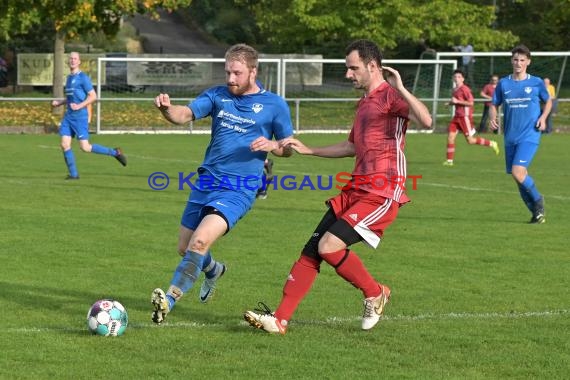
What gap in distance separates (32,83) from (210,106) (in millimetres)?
34495

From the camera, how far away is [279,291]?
397 inches

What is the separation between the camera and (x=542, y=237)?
13820 mm

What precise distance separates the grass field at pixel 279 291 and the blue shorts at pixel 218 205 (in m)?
0.71

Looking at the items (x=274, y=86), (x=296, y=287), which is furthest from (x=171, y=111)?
(x=274, y=86)

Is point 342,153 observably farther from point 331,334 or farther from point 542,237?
point 542,237

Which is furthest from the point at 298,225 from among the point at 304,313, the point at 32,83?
the point at 32,83

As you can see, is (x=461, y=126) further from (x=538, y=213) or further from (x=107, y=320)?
(x=107, y=320)

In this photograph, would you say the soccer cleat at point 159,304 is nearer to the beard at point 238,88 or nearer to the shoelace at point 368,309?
the shoelace at point 368,309

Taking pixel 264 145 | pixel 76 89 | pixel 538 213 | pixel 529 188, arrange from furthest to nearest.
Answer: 1. pixel 76 89
2. pixel 538 213
3. pixel 529 188
4. pixel 264 145

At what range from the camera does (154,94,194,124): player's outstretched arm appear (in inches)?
326

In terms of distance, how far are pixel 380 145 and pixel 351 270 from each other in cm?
86

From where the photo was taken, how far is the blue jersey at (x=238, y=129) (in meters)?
8.77

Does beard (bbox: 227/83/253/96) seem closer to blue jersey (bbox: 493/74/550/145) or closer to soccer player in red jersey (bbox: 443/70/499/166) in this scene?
blue jersey (bbox: 493/74/550/145)

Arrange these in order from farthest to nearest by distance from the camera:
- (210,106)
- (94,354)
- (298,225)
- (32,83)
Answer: (32,83) → (298,225) → (210,106) → (94,354)
